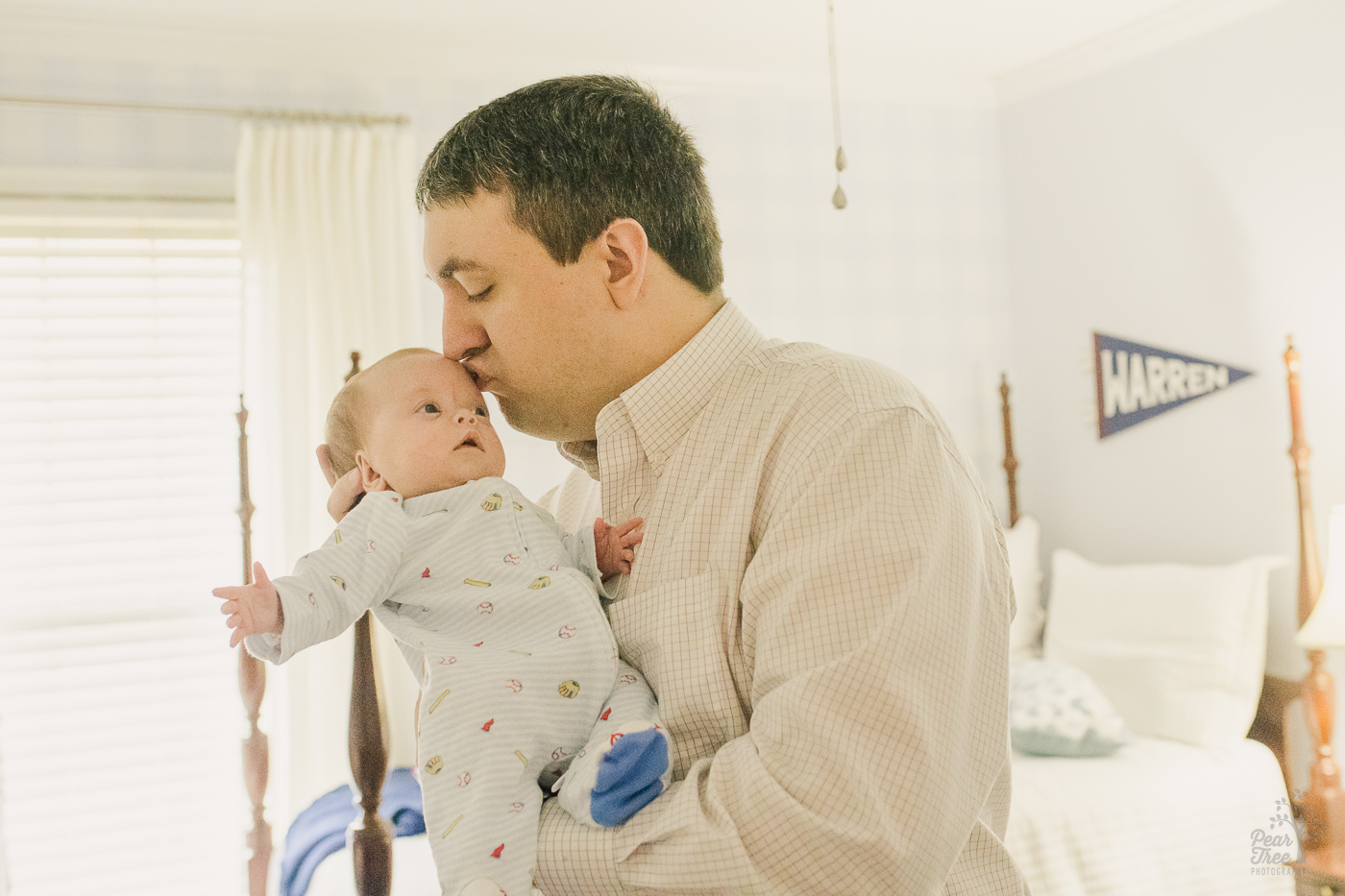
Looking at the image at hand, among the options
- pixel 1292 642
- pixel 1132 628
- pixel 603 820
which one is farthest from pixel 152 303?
pixel 1292 642

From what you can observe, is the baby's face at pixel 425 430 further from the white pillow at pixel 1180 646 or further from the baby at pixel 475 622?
the white pillow at pixel 1180 646

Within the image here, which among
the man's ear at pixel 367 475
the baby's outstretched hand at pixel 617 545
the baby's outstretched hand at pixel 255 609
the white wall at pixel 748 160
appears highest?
the white wall at pixel 748 160

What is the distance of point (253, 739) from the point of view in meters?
2.05

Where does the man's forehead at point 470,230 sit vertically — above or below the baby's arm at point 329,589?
above

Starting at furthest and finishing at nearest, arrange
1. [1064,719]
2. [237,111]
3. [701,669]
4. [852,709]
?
[237,111]
[1064,719]
[701,669]
[852,709]

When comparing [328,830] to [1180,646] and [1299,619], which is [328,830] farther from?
[1299,619]

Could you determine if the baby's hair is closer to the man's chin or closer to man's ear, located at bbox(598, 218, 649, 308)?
the man's chin

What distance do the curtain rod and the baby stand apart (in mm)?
2191

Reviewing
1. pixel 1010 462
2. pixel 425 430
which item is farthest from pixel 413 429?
pixel 1010 462

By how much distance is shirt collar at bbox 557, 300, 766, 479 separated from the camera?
3.41 feet

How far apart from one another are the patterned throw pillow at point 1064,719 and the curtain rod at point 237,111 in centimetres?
256

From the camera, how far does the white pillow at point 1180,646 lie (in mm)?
2594

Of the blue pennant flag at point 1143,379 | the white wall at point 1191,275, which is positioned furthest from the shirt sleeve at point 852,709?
the blue pennant flag at point 1143,379

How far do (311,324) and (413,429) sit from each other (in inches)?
79.5
